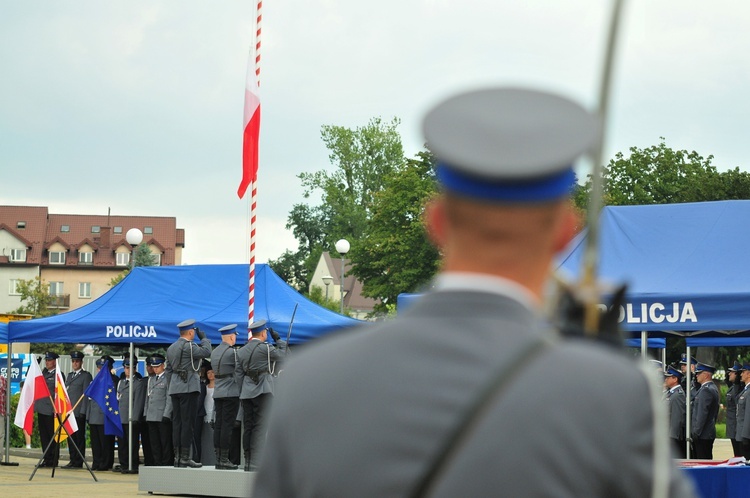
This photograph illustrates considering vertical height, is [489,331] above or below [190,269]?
below

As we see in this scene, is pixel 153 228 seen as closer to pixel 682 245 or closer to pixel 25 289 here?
pixel 25 289

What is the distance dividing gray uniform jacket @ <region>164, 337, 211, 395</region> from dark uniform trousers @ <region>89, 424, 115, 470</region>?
334 cm

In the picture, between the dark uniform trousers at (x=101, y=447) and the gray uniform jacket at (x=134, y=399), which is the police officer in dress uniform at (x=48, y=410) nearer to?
the dark uniform trousers at (x=101, y=447)

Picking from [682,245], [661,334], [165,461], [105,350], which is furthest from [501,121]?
[105,350]

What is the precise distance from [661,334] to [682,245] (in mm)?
9820

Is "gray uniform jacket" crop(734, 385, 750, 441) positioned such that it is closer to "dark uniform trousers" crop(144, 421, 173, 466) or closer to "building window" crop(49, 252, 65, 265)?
"dark uniform trousers" crop(144, 421, 173, 466)

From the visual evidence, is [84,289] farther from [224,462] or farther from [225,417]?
[224,462]

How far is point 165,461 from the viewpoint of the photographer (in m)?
20.8

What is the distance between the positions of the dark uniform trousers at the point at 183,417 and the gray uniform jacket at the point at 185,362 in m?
0.17

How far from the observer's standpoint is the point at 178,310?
20391mm

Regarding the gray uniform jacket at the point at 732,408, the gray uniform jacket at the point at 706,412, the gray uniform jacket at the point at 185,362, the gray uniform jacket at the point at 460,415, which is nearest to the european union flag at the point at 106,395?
the gray uniform jacket at the point at 185,362

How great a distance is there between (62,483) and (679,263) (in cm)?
1022

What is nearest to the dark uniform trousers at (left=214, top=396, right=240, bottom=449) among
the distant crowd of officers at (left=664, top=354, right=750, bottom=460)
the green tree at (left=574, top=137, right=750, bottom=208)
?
the distant crowd of officers at (left=664, top=354, right=750, bottom=460)

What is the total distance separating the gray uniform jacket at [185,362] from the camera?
736 inches
